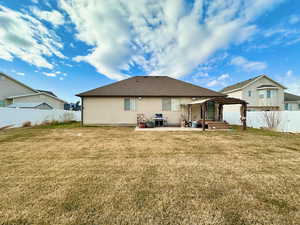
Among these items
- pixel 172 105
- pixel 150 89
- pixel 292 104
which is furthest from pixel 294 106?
pixel 150 89

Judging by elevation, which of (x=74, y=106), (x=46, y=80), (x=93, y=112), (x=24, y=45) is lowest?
(x=93, y=112)

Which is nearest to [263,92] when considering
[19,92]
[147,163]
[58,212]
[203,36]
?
[203,36]

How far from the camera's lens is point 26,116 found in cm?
1055

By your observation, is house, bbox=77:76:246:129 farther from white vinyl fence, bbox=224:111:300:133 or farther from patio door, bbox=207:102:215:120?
white vinyl fence, bbox=224:111:300:133

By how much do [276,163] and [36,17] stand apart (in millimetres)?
15204

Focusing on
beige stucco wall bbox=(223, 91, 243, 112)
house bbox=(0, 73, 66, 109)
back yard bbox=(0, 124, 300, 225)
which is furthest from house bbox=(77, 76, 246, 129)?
house bbox=(0, 73, 66, 109)

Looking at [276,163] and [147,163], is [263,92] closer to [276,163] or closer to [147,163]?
[276,163]

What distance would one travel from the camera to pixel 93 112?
11055 millimetres

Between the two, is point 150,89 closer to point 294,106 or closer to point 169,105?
point 169,105

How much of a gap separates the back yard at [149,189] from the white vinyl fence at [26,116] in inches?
333

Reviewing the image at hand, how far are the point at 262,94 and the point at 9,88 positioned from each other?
37629mm

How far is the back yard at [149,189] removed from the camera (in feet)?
5.29

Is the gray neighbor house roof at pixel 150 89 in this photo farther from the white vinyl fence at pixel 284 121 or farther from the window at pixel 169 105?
the white vinyl fence at pixel 284 121

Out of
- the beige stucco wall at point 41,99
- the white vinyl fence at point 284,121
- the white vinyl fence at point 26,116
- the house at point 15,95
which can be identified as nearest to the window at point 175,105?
the white vinyl fence at point 284,121
